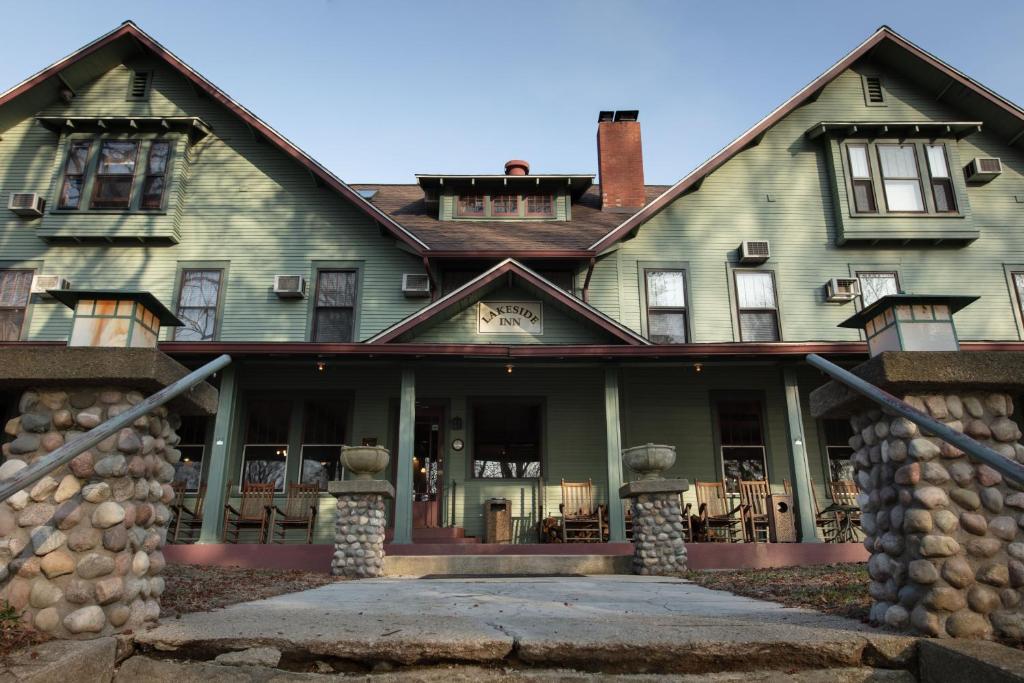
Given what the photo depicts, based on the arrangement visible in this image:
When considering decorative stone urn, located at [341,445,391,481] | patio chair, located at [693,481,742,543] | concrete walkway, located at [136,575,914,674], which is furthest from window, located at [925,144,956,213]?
concrete walkway, located at [136,575,914,674]

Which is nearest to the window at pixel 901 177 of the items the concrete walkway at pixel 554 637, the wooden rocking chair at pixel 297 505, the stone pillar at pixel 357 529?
the stone pillar at pixel 357 529

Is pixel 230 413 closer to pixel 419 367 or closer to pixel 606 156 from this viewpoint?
pixel 419 367

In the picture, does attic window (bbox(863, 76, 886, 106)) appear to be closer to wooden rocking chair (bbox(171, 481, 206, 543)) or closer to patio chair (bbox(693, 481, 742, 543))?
patio chair (bbox(693, 481, 742, 543))

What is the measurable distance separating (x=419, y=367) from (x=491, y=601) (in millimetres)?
7166

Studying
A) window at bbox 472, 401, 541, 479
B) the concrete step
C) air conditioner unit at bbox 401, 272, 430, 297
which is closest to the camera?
the concrete step

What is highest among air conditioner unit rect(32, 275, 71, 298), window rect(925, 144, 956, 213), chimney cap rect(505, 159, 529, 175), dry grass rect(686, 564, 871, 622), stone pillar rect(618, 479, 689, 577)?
chimney cap rect(505, 159, 529, 175)

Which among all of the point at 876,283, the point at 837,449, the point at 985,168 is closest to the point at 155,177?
the point at 837,449

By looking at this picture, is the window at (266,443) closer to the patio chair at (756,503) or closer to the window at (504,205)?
the window at (504,205)

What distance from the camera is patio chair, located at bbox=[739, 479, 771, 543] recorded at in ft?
37.9

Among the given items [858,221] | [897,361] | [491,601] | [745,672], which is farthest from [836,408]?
[858,221]

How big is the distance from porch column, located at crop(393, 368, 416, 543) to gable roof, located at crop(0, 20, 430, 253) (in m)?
3.16

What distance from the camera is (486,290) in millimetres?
12492

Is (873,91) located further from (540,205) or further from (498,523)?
(498,523)

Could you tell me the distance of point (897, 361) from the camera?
150 inches
